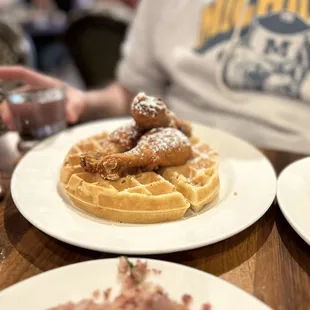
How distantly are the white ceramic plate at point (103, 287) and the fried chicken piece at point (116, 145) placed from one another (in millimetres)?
287

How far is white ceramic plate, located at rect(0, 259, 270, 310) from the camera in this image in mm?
639

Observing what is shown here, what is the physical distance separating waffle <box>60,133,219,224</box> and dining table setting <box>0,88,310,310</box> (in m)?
0.02

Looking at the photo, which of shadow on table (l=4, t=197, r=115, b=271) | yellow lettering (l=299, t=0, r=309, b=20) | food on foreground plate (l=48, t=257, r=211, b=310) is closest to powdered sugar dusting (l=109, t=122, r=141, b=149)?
shadow on table (l=4, t=197, r=115, b=271)

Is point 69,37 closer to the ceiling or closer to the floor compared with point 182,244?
closer to the floor

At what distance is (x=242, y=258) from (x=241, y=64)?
99 centimetres

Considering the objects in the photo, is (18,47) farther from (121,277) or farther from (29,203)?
(121,277)

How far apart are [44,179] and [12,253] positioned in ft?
0.85

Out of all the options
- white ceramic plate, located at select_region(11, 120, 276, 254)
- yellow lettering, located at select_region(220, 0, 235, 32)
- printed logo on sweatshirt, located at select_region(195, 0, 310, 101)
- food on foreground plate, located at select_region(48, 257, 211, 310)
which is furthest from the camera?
yellow lettering, located at select_region(220, 0, 235, 32)

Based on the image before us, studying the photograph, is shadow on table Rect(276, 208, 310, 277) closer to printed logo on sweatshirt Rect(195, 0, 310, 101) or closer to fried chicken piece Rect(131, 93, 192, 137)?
fried chicken piece Rect(131, 93, 192, 137)

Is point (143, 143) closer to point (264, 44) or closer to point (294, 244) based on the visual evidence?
point (294, 244)

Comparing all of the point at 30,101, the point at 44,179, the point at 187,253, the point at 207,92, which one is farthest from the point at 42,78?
the point at 187,253

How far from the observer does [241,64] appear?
62.6 inches

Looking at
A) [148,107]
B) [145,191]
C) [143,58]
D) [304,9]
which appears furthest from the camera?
[143,58]

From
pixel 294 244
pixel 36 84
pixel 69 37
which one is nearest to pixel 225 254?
pixel 294 244
